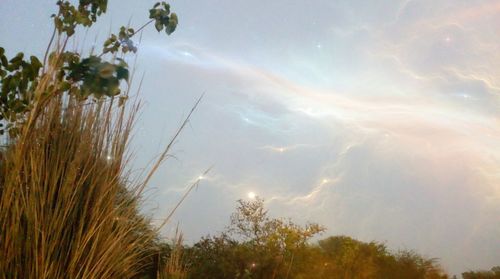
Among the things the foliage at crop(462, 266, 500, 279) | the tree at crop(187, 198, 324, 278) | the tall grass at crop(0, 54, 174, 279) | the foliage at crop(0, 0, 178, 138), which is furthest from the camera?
the foliage at crop(462, 266, 500, 279)

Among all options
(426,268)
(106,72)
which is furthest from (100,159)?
(426,268)

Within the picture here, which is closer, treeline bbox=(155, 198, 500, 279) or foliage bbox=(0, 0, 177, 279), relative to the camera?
foliage bbox=(0, 0, 177, 279)

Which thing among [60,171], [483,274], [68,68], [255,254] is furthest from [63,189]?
[483,274]

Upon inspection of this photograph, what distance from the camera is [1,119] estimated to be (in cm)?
215

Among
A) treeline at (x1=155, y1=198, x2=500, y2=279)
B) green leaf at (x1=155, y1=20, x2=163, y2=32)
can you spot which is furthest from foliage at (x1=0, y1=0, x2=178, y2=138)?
treeline at (x1=155, y1=198, x2=500, y2=279)

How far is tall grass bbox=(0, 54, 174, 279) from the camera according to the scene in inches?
65.2

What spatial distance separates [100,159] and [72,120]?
0.80ft

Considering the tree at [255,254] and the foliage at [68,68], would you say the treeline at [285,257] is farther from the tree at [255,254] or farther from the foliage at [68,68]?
the foliage at [68,68]

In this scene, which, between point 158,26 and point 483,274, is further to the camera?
point 483,274

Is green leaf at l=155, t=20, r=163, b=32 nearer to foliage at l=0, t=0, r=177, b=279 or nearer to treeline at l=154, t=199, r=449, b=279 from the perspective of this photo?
foliage at l=0, t=0, r=177, b=279

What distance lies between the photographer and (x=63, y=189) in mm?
1785

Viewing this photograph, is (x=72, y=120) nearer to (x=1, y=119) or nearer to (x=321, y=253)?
(x=1, y=119)

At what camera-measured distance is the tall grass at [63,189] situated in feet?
5.44

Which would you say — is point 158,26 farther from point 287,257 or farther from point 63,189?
point 287,257
